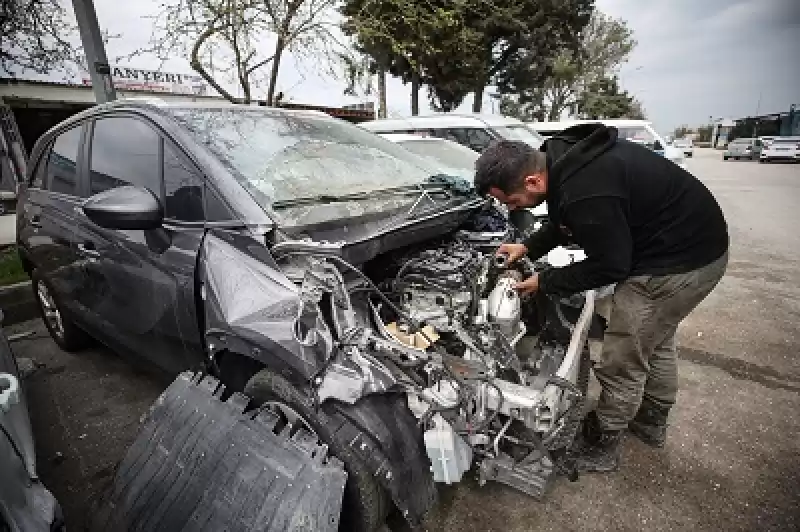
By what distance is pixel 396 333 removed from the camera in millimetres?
1874

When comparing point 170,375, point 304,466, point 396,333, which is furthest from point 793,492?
point 170,375

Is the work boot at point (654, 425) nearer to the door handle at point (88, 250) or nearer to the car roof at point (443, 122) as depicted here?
the door handle at point (88, 250)

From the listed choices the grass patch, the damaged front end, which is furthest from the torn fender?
the grass patch

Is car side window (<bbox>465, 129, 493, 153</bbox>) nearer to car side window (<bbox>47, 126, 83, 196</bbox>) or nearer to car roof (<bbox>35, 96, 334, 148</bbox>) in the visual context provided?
car roof (<bbox>35, 96, 334, 148</bbox>)

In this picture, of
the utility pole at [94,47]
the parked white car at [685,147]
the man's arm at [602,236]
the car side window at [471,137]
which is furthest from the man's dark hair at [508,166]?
the parked white car at [685,147]

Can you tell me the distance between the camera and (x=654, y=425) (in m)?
2.41

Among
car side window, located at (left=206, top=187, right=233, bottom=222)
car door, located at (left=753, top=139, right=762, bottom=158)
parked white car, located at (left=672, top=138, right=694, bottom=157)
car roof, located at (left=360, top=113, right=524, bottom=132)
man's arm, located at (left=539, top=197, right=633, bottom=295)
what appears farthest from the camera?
car door, located at (left=753, top=139, right=762, bottom=158)

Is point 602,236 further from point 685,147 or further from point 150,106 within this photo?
point 685,147

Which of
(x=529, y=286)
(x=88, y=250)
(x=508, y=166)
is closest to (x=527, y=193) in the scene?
(x=508, y=166)

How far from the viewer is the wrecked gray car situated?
5.23ft

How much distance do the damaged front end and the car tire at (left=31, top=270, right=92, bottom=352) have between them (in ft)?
6.93

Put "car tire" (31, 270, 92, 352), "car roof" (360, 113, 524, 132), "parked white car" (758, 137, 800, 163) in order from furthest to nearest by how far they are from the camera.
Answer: "parked white car" (758, 137, 800, 163), "car roof" (360, 113, 524, 132), "car tire" (31, 270, 92, 352)

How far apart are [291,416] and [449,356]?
64cm

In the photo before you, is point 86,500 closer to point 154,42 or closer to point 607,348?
point 607,348
